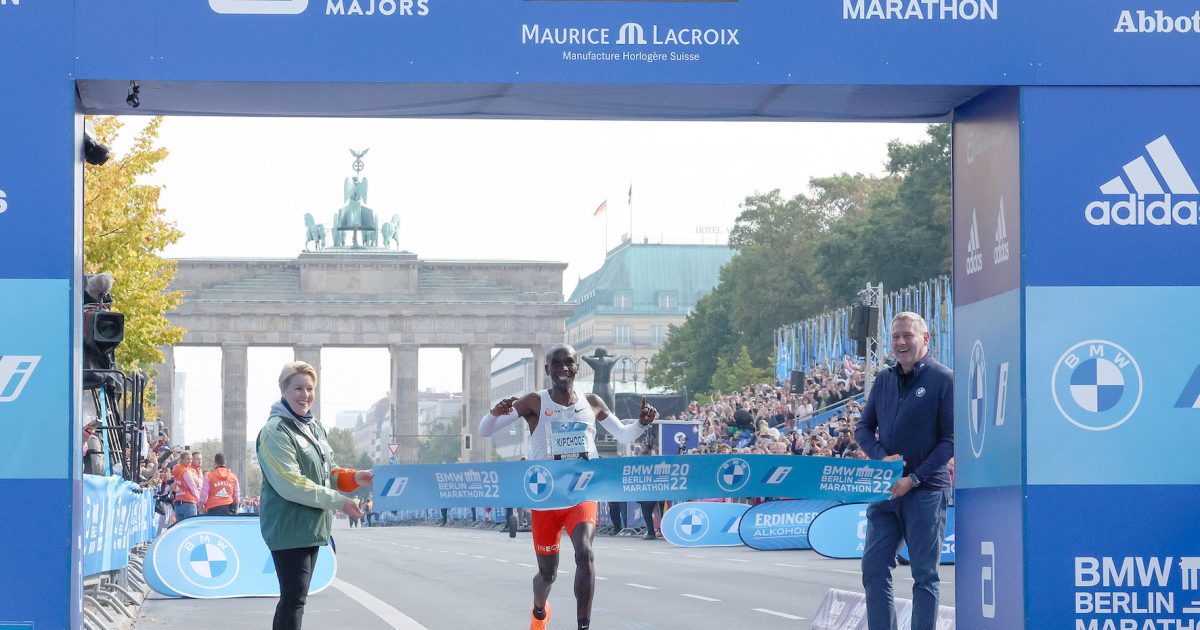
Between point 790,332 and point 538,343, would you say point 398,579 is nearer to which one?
point 790,332

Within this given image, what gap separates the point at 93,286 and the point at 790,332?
5860 cm

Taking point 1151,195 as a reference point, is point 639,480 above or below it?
below

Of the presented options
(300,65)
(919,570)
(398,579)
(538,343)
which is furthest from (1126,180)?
(538,343)

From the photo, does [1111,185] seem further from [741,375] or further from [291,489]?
[741,375]

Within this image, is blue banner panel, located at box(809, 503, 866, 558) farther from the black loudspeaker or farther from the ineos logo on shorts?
the ineos logo on shorts

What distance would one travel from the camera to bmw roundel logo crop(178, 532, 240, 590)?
59.6ft

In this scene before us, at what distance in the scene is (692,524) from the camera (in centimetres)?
3419

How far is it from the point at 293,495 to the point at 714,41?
9.84 ft

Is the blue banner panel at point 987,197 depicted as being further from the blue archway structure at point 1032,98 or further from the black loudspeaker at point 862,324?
the black loudspeaker at point 862,324

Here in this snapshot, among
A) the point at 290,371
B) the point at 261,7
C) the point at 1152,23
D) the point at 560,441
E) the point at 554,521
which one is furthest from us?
the point at 554,521

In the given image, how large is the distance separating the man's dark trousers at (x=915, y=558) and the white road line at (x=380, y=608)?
240 inches

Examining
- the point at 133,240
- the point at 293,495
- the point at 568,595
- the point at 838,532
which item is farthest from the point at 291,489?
the point at 133,240

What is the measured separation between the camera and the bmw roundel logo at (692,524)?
3409 centimetres

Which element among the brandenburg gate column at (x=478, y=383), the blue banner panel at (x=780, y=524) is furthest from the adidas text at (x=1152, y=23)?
the brandenburg gate column at (x=478, y=383)
